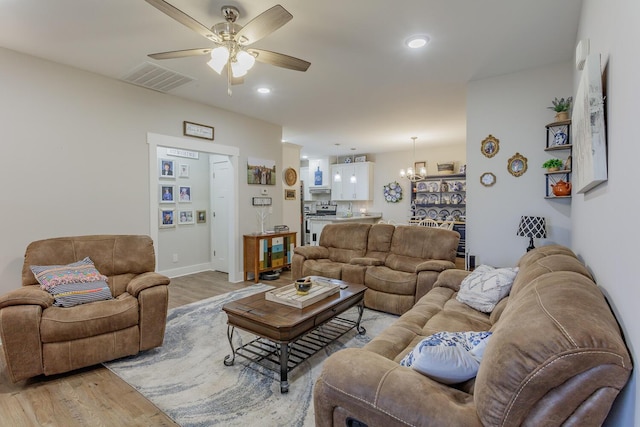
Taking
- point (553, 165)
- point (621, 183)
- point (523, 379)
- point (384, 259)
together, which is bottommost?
point (384, 259)

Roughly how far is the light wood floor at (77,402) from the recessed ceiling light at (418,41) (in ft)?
10.6

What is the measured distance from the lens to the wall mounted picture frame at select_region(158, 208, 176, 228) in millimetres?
5168

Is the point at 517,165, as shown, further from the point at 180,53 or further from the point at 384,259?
the point at 180,53

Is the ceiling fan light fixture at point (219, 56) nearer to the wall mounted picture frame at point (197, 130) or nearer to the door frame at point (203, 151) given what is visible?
the door frame at point (203, 151)

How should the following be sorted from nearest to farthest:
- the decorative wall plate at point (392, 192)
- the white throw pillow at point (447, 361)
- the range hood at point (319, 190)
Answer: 1. the white throw pillow at point (447, 361)
2. the decorative wall plate at point (392, 192)
3. the range hood at point (319, 190)

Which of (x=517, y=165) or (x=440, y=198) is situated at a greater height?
(x=517, y=165)

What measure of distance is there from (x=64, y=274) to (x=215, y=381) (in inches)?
59.2

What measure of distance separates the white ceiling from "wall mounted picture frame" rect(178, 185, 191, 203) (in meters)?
1.77

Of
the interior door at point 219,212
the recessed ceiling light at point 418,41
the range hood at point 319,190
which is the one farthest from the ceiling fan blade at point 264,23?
the range hood at point 319,190

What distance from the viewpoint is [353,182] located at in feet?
28.2

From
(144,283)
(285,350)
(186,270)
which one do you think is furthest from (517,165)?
(186,270)

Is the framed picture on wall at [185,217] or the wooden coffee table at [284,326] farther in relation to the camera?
the framed picture on wall at [185,217]

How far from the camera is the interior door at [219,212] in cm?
543

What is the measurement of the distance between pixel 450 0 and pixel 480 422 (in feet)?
8.06
